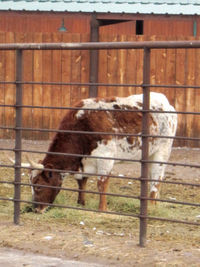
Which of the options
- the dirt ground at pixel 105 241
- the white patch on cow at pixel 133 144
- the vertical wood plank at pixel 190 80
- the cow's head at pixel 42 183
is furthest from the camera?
the vertical wood plank at pixel 190 80

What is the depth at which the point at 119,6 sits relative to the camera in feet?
46.3

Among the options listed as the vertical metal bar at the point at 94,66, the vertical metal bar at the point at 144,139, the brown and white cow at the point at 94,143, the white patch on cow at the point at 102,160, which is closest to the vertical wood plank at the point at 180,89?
the vertical metal bar at the point at 94,66

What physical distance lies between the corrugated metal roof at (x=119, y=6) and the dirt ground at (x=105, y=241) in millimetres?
6763

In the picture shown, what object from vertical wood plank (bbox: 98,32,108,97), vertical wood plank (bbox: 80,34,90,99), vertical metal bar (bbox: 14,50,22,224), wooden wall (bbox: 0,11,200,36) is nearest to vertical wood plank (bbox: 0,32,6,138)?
vertical wood plank (bbox: 80,34,90,99)

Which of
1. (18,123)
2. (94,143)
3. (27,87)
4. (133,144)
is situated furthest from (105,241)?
(27,87)

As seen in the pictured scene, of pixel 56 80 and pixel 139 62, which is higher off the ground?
pixel 139 62

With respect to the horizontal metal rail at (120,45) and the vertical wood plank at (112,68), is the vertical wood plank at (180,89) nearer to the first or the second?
the vertical wood plank at (112,68)

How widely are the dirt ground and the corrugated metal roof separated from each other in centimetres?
676

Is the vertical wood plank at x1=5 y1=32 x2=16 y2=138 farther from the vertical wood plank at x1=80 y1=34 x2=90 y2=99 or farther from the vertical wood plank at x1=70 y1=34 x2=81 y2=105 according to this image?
the vertical wood plank at x1=80 y1=34 x2=90 y2=99

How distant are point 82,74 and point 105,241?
7239mm

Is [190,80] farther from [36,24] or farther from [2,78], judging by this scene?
[36,24]

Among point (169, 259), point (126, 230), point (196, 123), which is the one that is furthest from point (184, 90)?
point (169, 259)

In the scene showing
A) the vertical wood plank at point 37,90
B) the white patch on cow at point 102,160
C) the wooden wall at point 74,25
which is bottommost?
the white patch on cow at point 102,160

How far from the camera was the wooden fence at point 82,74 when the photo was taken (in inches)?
515
